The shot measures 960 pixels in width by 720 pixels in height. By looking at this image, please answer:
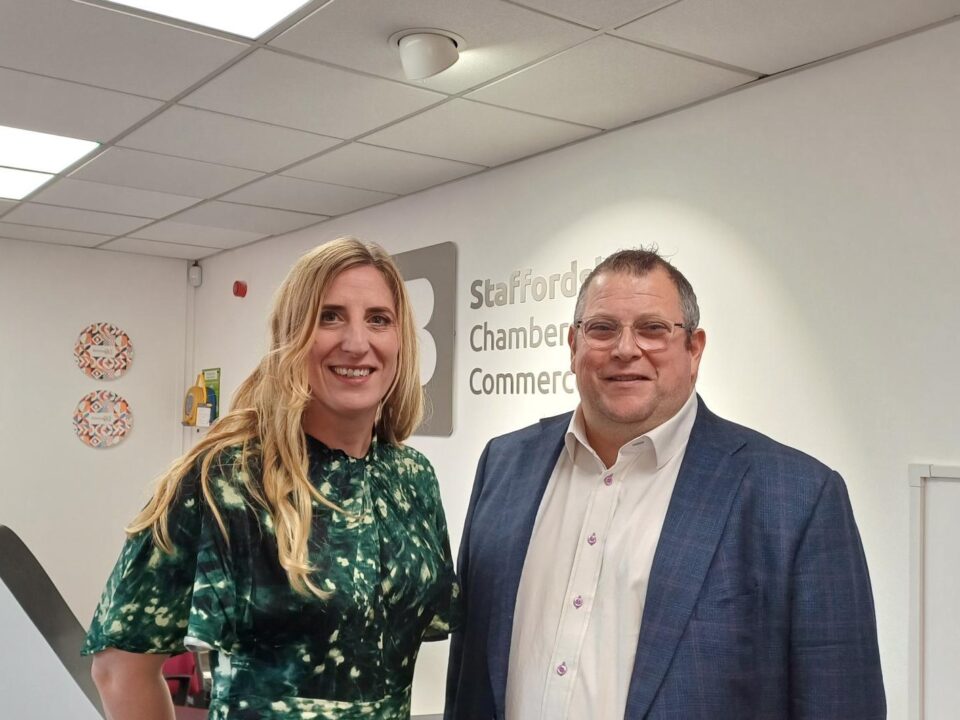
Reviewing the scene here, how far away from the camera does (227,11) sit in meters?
2.43

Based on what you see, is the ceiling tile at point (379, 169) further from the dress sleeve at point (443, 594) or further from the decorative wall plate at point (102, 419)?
the decorative wall plate at point (102, 419)

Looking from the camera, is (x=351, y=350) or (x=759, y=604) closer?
(x=759, y=604)

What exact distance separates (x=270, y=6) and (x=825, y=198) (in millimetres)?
1586

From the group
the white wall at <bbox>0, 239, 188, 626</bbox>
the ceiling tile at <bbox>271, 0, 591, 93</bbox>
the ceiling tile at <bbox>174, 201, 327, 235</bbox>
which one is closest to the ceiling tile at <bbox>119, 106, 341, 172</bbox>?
the ceiling tile at <bbox>271, 0, 591, 93</bbox>

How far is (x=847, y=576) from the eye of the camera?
4.97ft

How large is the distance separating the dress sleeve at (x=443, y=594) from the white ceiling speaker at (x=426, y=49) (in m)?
1.21

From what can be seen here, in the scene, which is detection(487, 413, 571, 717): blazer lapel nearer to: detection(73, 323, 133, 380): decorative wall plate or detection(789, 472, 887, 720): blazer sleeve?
detection(789, 472, 887, 720): blazer sleeve

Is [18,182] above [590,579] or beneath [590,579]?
above

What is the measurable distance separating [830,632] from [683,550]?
256 millimetres

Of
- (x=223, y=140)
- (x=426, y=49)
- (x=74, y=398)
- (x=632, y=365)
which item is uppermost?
(x=223, y=140)

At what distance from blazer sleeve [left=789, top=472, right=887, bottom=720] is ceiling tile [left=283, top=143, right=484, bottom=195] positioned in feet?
8.47

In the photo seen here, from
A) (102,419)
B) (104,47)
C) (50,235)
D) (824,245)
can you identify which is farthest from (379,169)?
(102,419)

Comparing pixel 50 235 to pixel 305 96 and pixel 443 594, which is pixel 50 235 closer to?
pixel 305 96

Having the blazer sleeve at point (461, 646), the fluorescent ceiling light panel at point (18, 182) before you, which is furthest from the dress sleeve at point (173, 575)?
the fluorescent ceiling light panel at point (18, 182)
